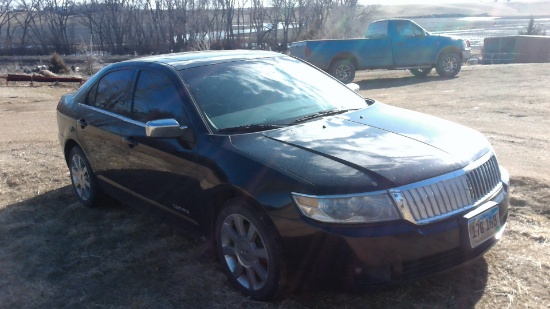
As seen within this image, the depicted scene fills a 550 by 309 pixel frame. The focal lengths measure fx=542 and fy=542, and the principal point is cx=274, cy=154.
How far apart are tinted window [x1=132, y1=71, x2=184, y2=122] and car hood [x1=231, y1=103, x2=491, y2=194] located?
75 centimetres

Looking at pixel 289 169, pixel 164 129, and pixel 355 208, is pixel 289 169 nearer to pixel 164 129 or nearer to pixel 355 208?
pixel 355 208

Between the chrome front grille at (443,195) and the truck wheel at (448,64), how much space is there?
14953 millimetres

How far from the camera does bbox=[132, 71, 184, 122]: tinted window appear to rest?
4281 millimetres

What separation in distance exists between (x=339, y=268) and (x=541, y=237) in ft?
6.70

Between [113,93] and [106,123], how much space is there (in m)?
0.32

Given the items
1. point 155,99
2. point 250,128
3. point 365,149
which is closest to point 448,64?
point 155,99

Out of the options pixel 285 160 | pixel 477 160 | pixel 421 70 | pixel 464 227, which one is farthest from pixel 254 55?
pixel 421 70

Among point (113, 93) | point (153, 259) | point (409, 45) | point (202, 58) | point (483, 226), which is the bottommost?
point (153, 259)

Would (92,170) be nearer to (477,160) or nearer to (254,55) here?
(254,55)

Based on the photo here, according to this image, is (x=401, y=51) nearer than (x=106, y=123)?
No

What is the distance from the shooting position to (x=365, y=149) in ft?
11.6

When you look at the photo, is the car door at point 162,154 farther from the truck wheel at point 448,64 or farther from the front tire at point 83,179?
the truck wheel at point 448,64

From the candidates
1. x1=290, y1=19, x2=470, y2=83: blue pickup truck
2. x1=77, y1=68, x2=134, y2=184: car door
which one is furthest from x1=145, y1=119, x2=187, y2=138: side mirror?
x1=290, y1=19, x2=470, y2=83: blue pickup truck

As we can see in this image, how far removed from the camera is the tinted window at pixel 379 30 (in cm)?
1758
